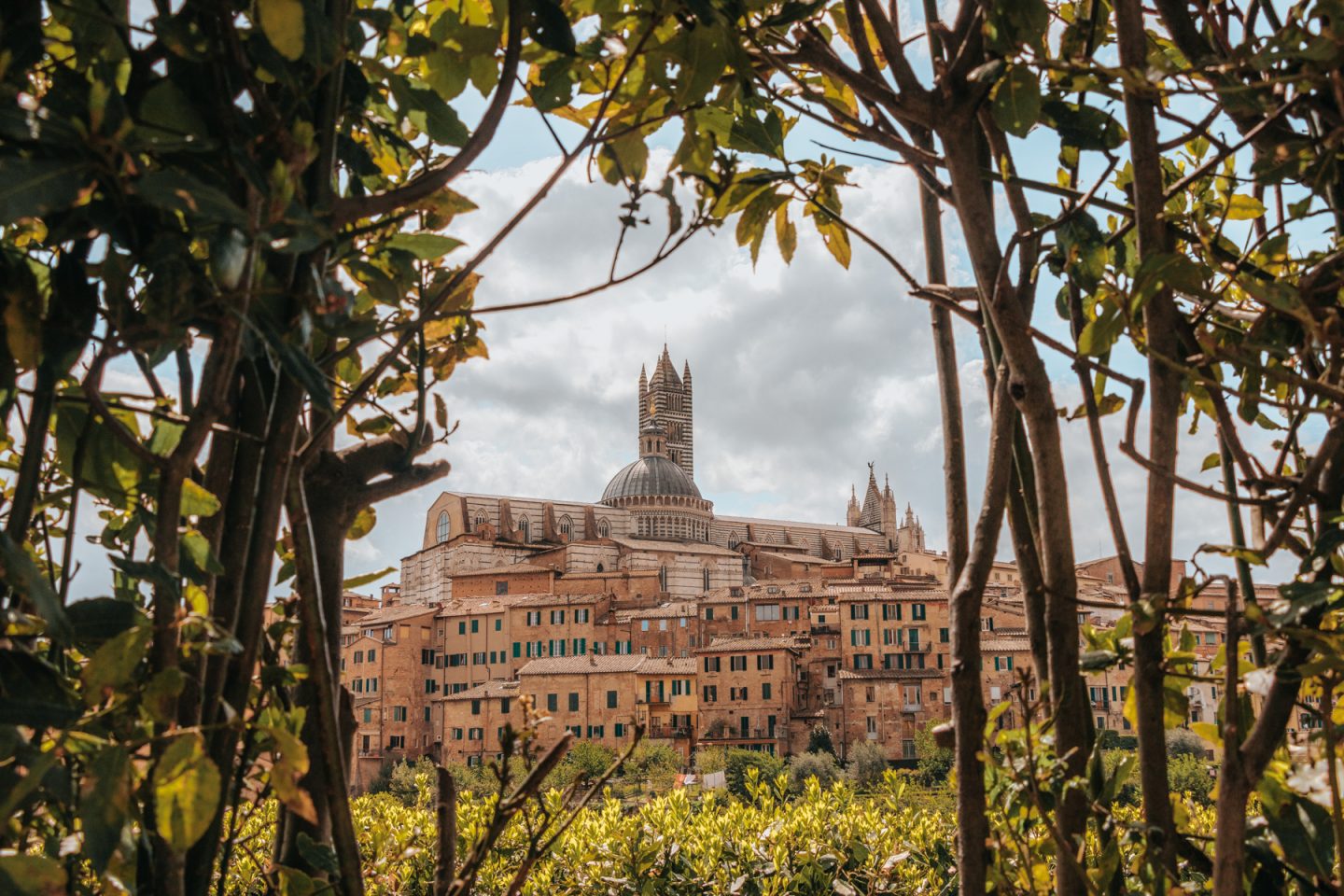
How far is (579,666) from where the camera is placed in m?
25.5

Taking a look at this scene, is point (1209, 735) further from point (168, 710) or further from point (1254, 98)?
point (168, 710)

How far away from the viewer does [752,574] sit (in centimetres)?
4403

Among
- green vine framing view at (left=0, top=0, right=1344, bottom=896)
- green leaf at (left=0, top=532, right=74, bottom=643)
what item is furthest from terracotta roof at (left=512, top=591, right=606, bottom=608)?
green leaf at (left=0, top=532, right=74, bottom=643)

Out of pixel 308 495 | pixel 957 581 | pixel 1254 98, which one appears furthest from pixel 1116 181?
pixel 308 495

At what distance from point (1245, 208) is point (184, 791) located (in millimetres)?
899

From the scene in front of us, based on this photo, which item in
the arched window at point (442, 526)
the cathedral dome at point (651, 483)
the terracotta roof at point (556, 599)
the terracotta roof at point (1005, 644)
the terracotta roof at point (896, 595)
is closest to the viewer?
the terracotta roof at point (1005, 644)

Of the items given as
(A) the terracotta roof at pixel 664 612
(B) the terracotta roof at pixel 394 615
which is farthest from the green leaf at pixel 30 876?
(B) the terracotta roof at pixel 394 615

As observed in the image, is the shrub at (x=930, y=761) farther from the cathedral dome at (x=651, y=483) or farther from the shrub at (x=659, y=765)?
the cathedral dome at (x=651, y=483)

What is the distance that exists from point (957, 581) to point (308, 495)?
1.43ft

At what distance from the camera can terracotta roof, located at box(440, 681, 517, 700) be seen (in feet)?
85.4

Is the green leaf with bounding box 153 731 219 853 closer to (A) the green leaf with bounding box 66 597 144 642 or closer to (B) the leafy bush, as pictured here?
(A) the green leaf with bounding box 66 597 144 642

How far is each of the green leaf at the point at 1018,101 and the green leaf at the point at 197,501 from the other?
1.70ft

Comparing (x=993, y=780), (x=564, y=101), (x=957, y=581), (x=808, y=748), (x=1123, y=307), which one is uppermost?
(x=564, y=101)

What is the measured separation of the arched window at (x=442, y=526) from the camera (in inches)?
1747
